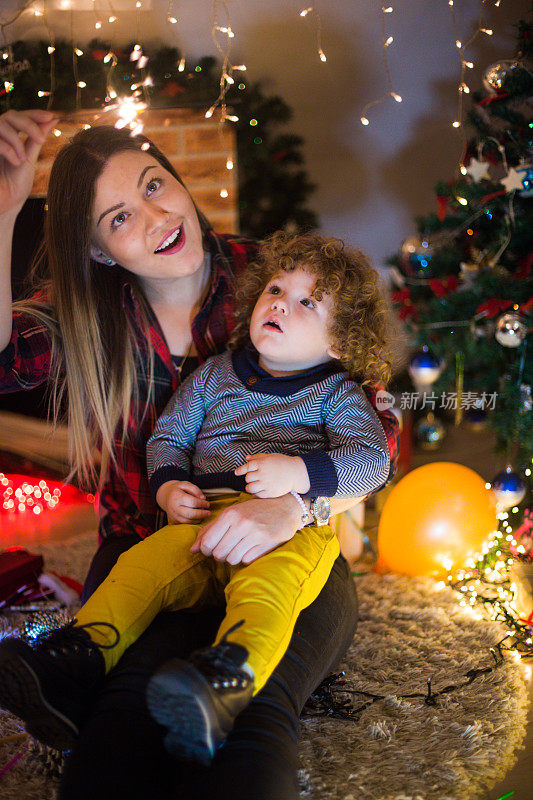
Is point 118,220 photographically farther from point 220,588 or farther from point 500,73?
point 500,73

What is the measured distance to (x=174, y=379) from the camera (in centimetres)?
144

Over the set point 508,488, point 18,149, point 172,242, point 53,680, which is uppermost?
point 18,149

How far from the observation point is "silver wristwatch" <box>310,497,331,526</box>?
3.66ft

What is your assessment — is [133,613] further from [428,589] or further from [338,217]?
[338,217]

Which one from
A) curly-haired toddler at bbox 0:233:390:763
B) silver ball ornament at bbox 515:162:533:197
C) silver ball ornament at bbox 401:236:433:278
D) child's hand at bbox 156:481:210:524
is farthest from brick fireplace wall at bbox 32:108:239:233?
child's hand at bbox 156:481:210:524

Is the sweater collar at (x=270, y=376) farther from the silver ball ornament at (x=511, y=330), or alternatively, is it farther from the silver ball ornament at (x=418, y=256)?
the silver ball ornament at (x=418, y=256)

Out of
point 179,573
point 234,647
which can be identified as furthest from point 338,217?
point 234,647

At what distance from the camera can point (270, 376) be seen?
1286 mm

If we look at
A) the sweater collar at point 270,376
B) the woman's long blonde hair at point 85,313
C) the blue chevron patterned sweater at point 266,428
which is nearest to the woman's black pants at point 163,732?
the blue chevron patterned sweater at point 266,428

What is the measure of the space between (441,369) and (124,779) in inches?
61.6

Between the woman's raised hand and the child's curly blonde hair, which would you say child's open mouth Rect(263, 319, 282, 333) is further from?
the woman's raised hand

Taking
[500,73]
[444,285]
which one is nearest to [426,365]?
[444,285]

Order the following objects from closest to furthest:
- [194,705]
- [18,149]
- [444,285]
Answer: [194,705] → [18,149] → [444,285]

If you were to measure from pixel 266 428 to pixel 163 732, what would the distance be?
55 centimetres
